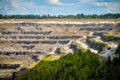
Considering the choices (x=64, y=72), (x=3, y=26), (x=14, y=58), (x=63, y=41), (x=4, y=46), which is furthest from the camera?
(x=3, y=26)

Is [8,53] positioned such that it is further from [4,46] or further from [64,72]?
[64,72]

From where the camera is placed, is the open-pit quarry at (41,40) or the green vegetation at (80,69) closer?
the green vegetation at (80,69)

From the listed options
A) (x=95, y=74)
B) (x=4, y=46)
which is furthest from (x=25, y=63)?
(x=95, y=74)

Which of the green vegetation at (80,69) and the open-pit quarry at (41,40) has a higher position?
the green vegetation at (80,69)

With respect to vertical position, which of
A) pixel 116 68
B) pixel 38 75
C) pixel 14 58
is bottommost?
pixel 14 58

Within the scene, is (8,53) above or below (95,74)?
below
